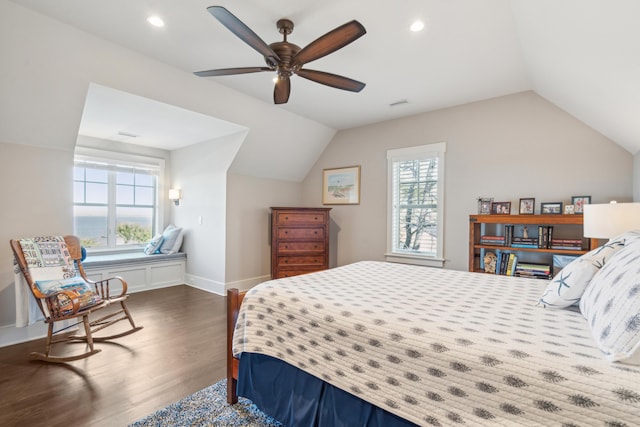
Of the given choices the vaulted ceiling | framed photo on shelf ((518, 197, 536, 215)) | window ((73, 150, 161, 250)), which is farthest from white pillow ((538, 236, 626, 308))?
window ((73, 150, 161, 250))

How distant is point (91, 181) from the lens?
4.56 meters

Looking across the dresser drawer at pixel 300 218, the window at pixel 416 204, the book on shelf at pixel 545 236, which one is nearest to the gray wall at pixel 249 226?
the dresser drawer at pixel 300 218

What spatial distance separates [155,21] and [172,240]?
11.5 ft

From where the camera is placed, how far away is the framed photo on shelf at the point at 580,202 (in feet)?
9.75

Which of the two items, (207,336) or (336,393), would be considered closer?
(336,393)

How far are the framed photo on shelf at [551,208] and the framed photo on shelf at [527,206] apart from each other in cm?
8

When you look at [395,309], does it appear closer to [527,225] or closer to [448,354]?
[448,354]

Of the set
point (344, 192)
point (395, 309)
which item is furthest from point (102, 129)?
point (395, 309)

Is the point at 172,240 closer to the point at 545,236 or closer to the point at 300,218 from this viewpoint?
the point at 300,218

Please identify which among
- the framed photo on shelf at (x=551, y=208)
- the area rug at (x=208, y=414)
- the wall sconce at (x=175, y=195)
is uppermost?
the wall sconce at (x=175, y=195)

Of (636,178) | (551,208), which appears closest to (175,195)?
(551,208)

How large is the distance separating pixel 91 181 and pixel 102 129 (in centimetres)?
105

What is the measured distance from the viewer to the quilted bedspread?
859 millimetres

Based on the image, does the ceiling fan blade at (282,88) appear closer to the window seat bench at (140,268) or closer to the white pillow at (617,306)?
the white pillow at (617,306)
